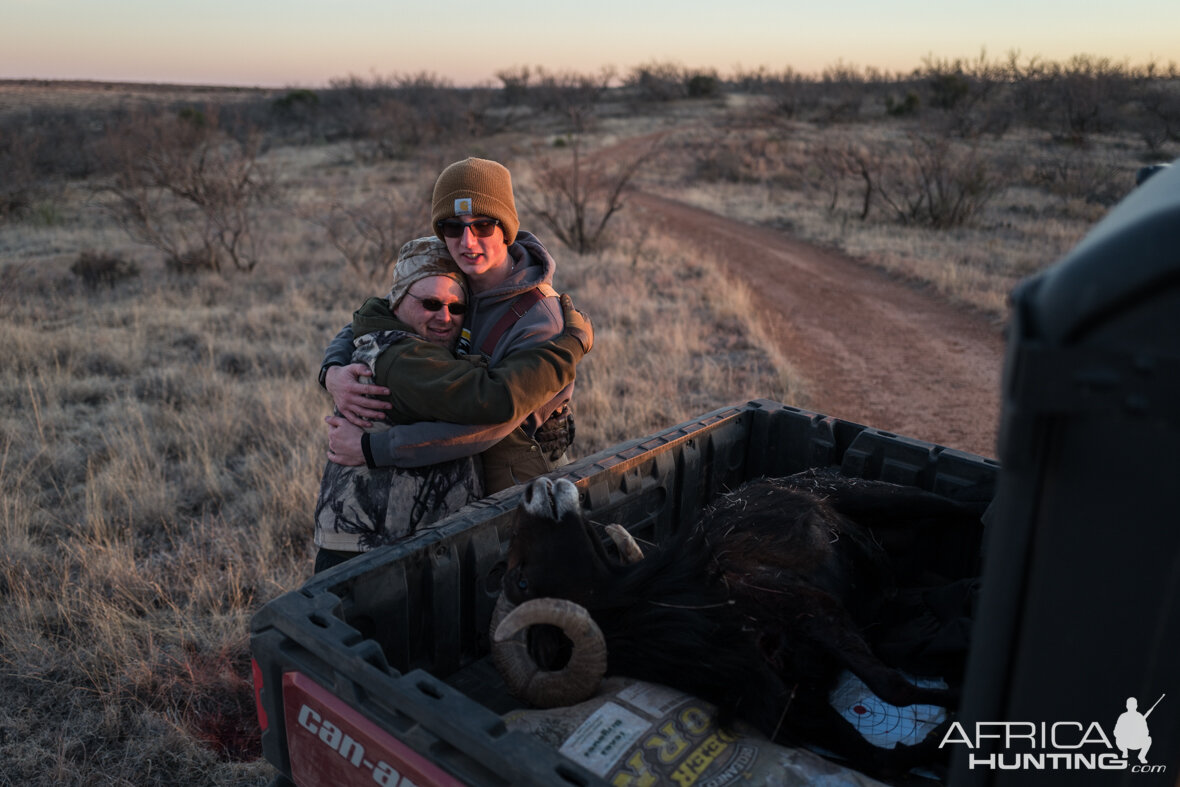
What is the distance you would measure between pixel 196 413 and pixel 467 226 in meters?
4.67

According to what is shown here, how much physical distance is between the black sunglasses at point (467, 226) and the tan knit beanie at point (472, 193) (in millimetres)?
20

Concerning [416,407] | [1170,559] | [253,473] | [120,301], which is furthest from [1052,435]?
[120,301]

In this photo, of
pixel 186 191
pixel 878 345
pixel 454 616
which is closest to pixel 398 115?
pixel 186 191

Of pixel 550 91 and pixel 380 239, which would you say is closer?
pixel 380 239

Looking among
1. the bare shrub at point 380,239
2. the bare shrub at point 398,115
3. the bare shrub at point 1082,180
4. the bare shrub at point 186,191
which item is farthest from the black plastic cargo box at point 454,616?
the bare shrub at point 398,115

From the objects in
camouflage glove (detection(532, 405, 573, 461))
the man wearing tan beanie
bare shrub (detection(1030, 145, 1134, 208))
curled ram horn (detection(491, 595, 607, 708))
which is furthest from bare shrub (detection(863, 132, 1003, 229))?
curled ram horn (detection(491, 595, 607, 708))

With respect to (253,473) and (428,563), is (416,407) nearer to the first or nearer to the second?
(428,563)

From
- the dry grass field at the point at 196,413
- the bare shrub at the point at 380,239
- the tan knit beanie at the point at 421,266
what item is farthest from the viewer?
the bare shrub at the point at 380,239

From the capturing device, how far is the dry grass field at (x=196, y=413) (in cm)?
331

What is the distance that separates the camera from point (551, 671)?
6.61 ft

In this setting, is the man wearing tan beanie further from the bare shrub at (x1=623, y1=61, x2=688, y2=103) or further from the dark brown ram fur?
the bare shrub at (x1=623, y1=61, x2=688, y2=103)

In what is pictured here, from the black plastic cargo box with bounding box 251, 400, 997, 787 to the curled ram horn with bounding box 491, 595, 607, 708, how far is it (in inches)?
11.4

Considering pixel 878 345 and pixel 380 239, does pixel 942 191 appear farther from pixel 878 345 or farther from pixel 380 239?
pixel 380 239

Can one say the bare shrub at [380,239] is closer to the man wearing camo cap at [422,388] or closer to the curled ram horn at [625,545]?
the man wearing camo cap at [422,388]
